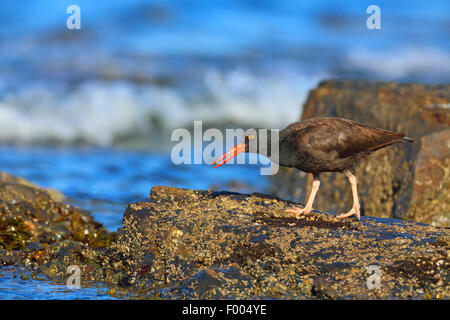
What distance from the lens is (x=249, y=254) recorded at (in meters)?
5.30

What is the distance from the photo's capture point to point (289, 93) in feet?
81.9

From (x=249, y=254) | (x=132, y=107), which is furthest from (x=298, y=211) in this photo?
(x=132, y=107)

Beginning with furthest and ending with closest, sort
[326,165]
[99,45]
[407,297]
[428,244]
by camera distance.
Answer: [99,45], [326,165], [428,244], [407,297]

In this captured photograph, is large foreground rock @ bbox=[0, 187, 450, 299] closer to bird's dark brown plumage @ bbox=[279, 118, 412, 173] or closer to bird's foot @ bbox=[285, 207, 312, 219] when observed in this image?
bird's foot @ bbox=[285, 207, 312, 219]

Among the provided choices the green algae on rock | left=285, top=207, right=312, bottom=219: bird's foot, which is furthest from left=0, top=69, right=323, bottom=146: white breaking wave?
left=285, top=207, right=312, bottom=219: bird's foot

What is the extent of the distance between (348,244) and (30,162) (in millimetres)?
13190

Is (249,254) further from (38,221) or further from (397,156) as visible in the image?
(397,156)

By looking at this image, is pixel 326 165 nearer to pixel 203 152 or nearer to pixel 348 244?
pixel 348 244

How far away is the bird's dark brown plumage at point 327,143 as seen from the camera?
20.7ft

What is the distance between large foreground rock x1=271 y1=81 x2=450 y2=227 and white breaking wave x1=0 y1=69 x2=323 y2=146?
11.4 meters

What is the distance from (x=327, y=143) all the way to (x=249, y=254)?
5.23ft

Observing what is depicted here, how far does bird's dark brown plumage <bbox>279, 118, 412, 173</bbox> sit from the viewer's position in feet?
20.7

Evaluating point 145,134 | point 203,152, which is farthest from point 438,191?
point 145,134
